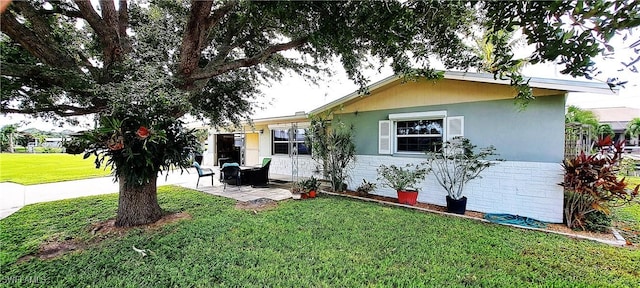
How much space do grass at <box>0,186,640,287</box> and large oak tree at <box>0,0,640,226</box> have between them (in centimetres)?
160

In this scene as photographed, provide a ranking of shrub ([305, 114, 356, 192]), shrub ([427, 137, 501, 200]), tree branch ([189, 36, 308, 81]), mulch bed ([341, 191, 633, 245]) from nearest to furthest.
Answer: mulch bed ([341, 191, 633, 245])
tree branch ([189, 36, 308, 81])
shrub ([427, 137, 501, 200])
shrub ([305, 114, 356, 192])

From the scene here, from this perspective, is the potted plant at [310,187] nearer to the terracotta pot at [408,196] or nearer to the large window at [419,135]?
the terracotta pot at [408,196]

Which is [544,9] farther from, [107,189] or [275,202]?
[107,189]

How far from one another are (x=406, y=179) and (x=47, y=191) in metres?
13.3

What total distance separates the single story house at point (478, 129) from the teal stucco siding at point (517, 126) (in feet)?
0.06

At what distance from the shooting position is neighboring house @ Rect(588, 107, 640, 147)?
21.4 metres

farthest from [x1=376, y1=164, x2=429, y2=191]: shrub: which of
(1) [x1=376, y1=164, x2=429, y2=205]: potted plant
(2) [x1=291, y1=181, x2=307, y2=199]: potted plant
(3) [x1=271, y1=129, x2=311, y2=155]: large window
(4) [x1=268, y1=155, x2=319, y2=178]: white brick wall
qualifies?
(3) [x1=271, y1=129, x2=311, y2=155]: large window

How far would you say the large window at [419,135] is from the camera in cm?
798

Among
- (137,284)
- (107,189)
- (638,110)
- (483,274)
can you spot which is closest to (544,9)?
(483,274)

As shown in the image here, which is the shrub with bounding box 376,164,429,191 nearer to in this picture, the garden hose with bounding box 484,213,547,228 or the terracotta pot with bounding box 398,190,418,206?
the terracotta pot with bounding box 398,190,418,206

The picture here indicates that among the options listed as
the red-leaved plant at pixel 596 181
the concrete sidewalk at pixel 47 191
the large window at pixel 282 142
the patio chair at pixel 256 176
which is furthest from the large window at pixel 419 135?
the concrete sidewalk at pixel 47 191

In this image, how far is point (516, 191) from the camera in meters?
6.65

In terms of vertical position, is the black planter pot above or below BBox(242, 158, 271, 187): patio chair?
below

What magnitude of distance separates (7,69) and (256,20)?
149 inches
